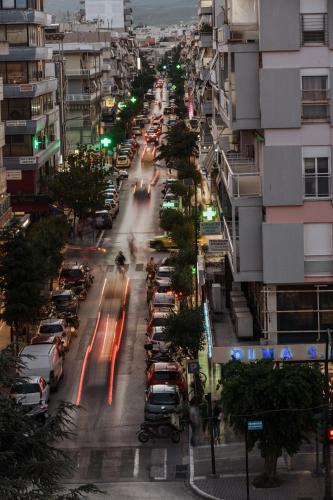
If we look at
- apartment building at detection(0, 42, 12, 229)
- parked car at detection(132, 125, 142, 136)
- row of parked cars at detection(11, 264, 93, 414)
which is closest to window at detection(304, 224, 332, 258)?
row of parked cars at detection(11, 264, 93, 414)

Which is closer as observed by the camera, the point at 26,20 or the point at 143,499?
the point at 143,499

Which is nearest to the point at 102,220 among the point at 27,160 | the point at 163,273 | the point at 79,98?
the point at 27,160

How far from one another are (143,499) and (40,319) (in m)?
22.1

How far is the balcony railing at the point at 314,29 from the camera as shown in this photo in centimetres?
3303

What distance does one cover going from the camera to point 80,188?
7388cm

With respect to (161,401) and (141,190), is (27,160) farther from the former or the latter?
(161,401)

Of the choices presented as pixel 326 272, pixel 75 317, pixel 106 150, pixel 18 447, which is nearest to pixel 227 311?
pixel 326 272

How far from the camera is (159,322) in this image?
47438mm

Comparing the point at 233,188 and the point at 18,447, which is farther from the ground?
the point at 233,188

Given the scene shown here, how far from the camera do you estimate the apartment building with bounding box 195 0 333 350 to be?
108 ft

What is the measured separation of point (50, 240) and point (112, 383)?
623 inches

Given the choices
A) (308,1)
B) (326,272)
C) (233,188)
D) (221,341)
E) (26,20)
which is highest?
(26,20)

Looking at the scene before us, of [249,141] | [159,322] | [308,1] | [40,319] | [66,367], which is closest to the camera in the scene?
[308,1]

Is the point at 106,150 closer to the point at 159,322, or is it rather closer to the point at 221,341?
the point at 159,322
